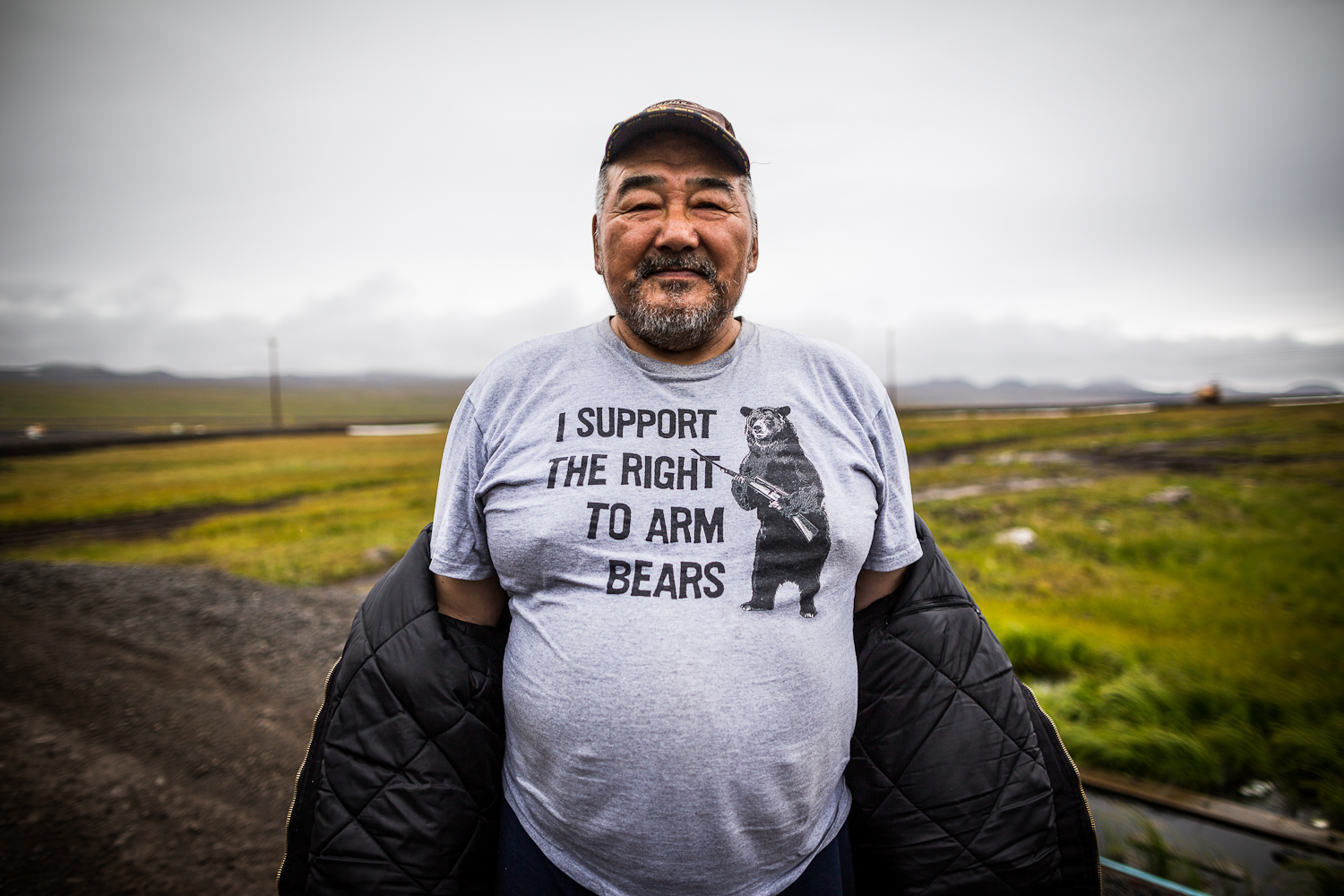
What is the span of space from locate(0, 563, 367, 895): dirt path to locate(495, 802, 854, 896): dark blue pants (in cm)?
191

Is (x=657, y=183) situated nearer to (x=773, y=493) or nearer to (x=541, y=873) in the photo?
(x=773, y=493)

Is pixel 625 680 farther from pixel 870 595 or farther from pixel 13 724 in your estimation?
pixel 13 724

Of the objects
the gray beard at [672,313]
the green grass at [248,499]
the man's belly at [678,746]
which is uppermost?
the gray beard at [672,313]

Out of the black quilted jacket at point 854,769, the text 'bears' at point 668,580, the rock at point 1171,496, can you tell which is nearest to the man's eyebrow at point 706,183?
the text 'bears' at point 668,580

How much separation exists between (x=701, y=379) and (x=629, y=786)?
39.8 inches

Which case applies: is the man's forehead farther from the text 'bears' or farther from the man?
the text 'bears'

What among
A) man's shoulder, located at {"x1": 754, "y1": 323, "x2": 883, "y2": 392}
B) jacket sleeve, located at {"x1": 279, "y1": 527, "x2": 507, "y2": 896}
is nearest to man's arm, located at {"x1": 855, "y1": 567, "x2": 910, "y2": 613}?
man's shoulder, located at {"x1": 754, "y1": 323, "x2": 883, "y2": 392}

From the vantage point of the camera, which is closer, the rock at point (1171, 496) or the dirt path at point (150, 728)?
the dirt path at point (150, 728)

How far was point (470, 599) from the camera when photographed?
1.62 metres

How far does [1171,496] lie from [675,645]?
49.0 feet

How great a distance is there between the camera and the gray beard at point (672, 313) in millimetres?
1566

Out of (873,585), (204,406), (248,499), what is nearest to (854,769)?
(873,585)

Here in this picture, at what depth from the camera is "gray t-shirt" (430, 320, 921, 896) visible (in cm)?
129

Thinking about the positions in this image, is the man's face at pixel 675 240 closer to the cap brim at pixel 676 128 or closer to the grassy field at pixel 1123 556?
the cap brim at pixel 676 128
